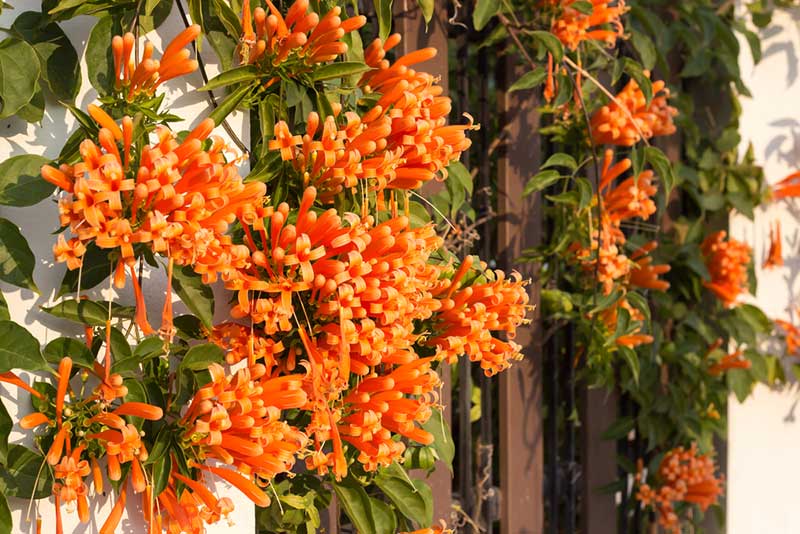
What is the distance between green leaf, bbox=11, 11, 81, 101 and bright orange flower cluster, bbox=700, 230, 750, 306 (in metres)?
2.13

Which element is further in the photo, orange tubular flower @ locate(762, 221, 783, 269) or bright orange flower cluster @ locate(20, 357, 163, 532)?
orange tubular flower @ locate(762, 221, 783, 269)

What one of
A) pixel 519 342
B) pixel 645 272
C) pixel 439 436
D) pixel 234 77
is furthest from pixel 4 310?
pixel 645 272

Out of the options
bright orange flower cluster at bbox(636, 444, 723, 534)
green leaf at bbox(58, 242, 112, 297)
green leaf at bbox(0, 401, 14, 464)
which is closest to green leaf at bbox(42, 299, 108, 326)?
green leaf at bbox(58, 242, 112, 297)

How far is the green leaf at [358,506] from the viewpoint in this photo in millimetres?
1331

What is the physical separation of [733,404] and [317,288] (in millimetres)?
2201

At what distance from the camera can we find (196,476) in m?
1.08

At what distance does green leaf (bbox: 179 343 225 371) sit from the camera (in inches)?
42.1

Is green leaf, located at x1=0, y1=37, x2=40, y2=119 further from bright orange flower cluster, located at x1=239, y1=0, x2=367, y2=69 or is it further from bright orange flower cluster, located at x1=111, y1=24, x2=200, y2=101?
bright orange flower cluster, located at x1=239, y1=0, x2=367, y2=69

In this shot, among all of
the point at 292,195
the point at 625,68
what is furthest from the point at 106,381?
the point at 625,68

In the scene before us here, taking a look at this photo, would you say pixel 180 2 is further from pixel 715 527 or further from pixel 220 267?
pixel 715 527

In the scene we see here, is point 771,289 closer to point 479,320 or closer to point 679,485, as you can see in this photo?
point 679,485

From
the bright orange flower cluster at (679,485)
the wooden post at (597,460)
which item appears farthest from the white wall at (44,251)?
the bright orange flower cluster at (679,485)

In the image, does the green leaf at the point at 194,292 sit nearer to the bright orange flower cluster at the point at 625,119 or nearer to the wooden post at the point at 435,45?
the wooden post at the point at 435,45

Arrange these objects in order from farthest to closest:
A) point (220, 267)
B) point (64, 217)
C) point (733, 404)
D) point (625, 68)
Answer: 1. point (733, 404)
2. point (625, 68)
3. point (220, 267)
4. point (64, 217)
